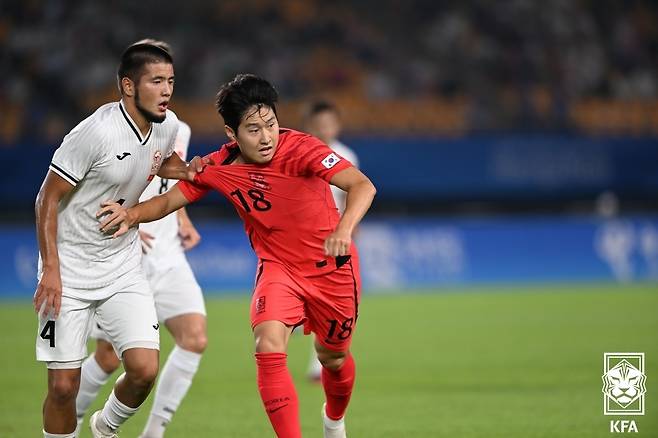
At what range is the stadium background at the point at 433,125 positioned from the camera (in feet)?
58.3

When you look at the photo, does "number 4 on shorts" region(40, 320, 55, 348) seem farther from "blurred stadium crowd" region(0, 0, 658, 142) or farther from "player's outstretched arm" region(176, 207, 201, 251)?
"blurred stadium crowd" region(0, 0, 658, 142)

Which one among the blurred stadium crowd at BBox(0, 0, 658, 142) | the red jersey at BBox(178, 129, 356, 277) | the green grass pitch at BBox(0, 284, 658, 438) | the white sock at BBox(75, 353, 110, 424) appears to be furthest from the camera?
the blurred stadium crowd at BBox(0, 0, 658, 142)

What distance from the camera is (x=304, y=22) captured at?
821 inches

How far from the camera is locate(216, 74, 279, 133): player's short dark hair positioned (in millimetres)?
5820

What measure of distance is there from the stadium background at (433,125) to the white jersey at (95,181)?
8.75 metres

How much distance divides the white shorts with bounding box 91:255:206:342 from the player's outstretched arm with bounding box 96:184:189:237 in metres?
1.28

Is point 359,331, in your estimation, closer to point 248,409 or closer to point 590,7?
point 248,409

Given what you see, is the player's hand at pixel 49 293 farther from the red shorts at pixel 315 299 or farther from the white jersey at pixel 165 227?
the white jersey at pixel 165 227

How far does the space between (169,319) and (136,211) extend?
4.89 feet

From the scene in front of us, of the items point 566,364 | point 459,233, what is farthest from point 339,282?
point 459,233

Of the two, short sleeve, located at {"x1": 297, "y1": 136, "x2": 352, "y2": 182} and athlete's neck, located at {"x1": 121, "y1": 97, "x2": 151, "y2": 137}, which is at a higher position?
athlete's neck, located at {"x1": 121, "y1": 97, "x2": 151, "y2": 137}
